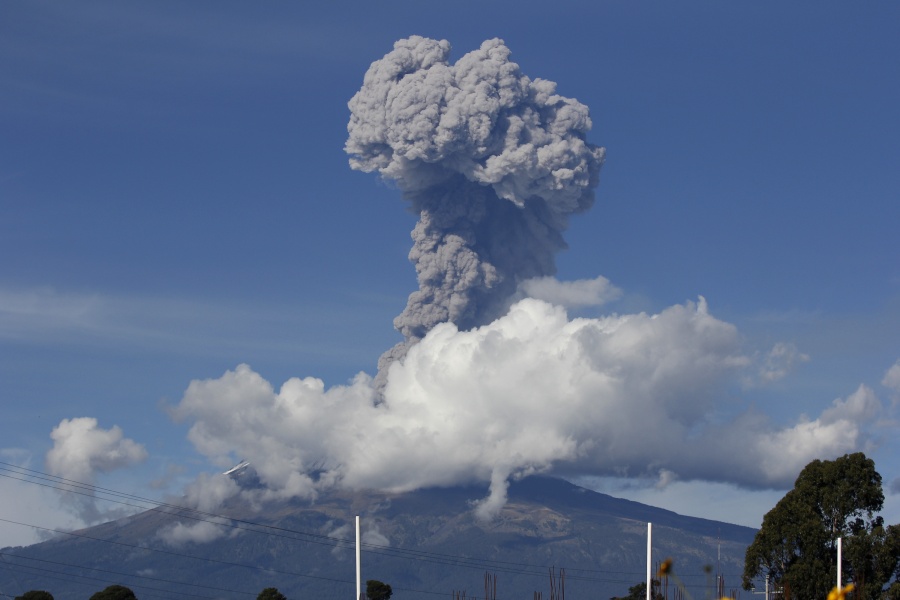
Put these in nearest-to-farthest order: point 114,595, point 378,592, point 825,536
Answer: point 825,536, point 378,592, point 114,595

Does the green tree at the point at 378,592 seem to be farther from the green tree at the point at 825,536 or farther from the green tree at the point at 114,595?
the green tree at the point at 825,536

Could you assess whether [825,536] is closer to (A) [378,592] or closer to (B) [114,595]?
(A) [378,592]

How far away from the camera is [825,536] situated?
64938 mm

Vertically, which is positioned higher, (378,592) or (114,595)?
(378,592)

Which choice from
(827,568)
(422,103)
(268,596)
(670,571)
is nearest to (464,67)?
(422,103)

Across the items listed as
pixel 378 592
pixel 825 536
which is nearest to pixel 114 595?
pixel 378 592

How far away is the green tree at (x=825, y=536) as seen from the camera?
209 ft

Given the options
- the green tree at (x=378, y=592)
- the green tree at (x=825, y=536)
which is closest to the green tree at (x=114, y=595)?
the green tree at (x=378, y=592)

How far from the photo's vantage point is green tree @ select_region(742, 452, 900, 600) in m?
63.8

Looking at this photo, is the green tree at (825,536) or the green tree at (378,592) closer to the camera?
the green tree at (825,536)

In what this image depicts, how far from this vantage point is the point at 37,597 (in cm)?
7819

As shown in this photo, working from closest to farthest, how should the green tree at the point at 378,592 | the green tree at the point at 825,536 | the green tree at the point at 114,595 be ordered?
the green tree at the point at 825,536 → the green tree at the point at 378,592 → the green tree at the point at 114,595

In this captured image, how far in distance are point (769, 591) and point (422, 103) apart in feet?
437

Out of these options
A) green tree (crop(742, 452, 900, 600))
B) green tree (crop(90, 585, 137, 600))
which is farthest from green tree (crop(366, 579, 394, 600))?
green tree (crop(742, 452, 900, 600))
